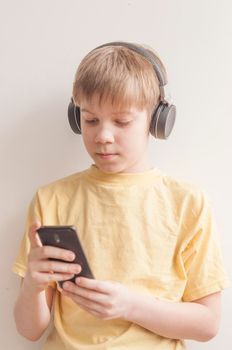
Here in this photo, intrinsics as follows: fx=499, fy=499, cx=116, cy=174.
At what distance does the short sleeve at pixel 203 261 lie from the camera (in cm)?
106

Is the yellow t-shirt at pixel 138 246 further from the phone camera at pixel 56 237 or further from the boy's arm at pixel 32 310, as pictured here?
the phone camera at pixel 56 237

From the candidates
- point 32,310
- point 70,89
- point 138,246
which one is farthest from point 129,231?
point 70,89

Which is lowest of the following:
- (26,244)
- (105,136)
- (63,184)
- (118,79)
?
(26,244)

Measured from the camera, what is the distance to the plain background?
120 cm

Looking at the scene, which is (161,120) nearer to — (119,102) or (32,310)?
(119,102)

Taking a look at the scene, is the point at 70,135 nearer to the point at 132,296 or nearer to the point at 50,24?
the point at 50,24

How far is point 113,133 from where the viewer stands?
1.02m

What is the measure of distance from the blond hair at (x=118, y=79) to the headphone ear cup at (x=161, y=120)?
0.05 ft

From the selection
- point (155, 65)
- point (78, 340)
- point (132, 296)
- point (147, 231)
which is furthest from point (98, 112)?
point (78, 340)

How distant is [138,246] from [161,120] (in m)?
0.27

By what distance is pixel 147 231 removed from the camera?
3.54ft

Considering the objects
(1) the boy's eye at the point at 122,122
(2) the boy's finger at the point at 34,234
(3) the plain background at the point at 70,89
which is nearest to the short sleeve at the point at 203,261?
(3) the plain background at the point at 70,89

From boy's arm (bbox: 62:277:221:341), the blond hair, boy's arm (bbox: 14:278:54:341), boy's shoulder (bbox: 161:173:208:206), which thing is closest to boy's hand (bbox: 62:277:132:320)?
boy's arm (bbox: 62:277:221:341)

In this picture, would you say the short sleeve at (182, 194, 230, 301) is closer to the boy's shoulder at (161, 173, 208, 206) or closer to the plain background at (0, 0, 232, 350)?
the boy's shoulder at (161, 173, 208, 206)
